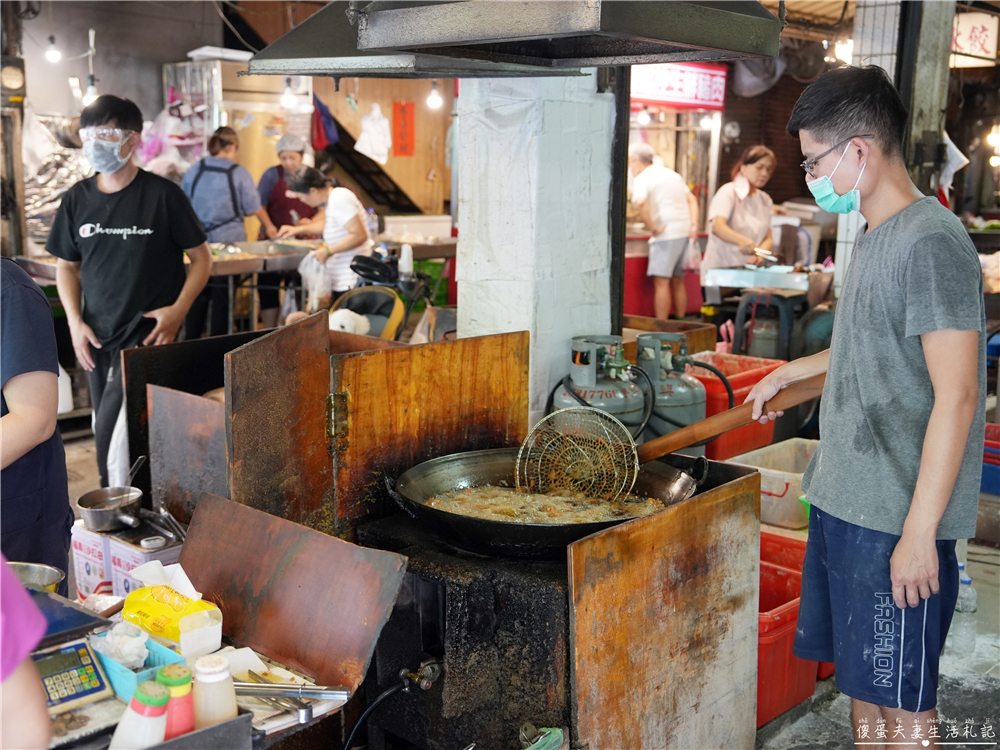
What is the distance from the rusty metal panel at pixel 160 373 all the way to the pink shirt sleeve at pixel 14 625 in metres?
2.29

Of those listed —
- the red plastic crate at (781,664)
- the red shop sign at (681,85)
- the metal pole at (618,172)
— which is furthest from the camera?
the red shop sign at (681,85)

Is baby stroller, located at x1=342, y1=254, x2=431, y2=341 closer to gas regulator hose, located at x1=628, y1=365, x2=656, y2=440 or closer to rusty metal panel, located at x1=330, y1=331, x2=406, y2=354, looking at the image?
rusty metal panel, located at x1=330, y1=331, x2=406, y2=354

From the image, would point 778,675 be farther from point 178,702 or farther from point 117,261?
point 117,261

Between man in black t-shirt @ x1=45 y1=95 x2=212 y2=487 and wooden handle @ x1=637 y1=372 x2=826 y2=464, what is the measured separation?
2.39m

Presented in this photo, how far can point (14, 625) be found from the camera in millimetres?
1135

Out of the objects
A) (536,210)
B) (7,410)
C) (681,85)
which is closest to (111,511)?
(7,410)

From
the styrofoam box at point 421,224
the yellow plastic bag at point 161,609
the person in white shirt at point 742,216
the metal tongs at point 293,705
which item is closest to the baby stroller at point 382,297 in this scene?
the yellow plastic bag at point 161,609

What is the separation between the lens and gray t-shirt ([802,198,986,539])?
6.70 ft

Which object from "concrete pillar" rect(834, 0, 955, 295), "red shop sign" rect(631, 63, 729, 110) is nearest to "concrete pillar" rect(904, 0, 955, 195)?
"concrete pillar" rect(834, 0, 955, 295)

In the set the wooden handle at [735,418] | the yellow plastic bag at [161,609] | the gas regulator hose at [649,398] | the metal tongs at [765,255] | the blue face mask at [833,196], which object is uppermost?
the blue face mask at [833,196]

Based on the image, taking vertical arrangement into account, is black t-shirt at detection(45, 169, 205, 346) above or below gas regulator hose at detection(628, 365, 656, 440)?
Result: above

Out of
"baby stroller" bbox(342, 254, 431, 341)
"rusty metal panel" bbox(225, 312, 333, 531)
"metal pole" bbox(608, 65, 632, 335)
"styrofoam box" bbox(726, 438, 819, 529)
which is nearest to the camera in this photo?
"rusty metal panel" bbox(225, 312, 333, 531)

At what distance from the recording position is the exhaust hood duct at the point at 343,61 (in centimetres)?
261

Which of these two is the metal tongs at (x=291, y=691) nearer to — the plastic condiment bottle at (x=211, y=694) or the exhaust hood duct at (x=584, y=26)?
the plastic condiment bottle at (x=211, y=694)
